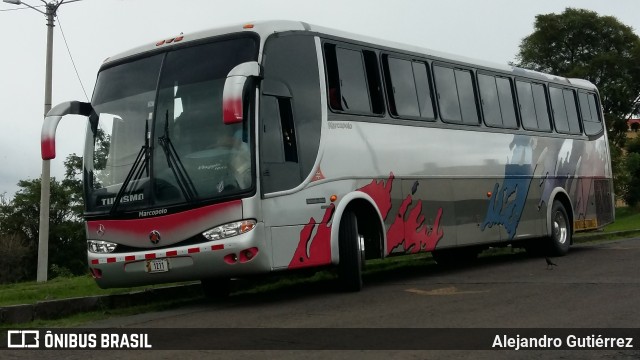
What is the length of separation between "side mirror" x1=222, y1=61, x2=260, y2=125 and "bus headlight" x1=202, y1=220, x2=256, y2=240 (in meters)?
1.37

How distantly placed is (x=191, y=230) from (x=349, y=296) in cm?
229

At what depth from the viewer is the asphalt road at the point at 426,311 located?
7.44 m

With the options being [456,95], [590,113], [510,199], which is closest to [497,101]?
[456,95]

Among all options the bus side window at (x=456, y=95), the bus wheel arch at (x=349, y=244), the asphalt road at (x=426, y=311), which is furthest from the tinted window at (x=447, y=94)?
the bus wheel arch at (x=349, y=244)

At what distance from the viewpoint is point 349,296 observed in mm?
11406

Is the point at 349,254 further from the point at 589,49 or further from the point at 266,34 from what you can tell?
the point at 589,49

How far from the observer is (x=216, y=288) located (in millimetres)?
12664

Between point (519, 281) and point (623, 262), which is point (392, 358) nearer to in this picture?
point (519, 281)

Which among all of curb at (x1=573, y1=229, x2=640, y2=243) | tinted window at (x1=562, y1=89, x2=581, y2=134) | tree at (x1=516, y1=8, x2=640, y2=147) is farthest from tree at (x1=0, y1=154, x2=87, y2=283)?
tinted window at (x1=562, y1=89, x2=581, y2=134)

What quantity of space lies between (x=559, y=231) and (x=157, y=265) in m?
10.2

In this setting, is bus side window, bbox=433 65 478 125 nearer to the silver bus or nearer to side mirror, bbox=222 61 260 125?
the silver bus

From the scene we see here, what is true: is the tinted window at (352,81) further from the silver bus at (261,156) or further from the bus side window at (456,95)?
the bus side window at (456,95)

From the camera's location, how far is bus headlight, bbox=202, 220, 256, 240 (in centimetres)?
1029

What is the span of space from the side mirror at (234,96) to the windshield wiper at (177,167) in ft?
4.18
